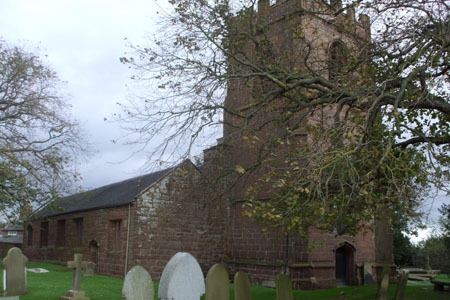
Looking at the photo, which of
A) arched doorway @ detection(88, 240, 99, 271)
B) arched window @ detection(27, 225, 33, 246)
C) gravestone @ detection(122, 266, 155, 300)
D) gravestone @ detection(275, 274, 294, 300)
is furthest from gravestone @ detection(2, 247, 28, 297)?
arched window @ detection(27, 225, 33, 246)

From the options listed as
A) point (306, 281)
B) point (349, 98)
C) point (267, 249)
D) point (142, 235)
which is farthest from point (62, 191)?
point (349, 98)

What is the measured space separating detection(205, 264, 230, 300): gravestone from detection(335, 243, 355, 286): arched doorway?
1526 cm

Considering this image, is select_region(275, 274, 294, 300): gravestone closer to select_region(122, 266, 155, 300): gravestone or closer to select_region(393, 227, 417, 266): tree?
select_region(122, 266, 155, 300): gravestone

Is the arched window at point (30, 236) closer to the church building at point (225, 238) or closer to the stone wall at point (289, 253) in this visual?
the church building at point (225, 238)

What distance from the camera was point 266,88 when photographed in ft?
43.7

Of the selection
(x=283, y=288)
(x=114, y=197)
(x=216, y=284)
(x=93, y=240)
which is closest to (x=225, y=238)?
(x=114, y=197)

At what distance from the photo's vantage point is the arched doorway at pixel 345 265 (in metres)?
20.5

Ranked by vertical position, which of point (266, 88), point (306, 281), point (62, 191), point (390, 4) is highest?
point (390, 4)

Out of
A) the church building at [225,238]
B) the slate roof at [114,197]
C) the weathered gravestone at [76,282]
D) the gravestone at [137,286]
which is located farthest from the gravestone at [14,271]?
the slate roof at [114,197]

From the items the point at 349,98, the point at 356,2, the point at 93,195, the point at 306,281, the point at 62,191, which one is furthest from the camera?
the point at 93,195

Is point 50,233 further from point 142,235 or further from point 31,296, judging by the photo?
point 31,296

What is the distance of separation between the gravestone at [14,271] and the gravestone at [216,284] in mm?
5987

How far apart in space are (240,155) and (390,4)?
1239 cm

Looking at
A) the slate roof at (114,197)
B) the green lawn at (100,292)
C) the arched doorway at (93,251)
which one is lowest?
the green lawn at (100,292)
